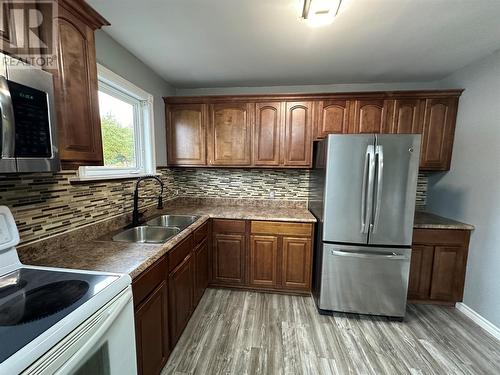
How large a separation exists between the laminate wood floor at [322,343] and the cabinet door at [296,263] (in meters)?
0.20

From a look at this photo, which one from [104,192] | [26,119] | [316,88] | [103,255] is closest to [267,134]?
[316,88]

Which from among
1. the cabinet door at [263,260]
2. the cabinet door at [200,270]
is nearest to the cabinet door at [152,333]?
the cabinet door at [200,270]

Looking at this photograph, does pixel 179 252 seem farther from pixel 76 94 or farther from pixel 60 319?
pixel 76 94

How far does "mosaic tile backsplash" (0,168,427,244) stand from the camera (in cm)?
120

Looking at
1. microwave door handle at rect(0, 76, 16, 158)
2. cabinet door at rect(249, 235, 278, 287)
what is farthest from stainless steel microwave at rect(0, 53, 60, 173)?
cabinet door at rect(249, 235, 278, 287)

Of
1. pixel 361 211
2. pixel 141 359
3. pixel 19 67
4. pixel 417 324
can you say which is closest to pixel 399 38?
pixel 361 211

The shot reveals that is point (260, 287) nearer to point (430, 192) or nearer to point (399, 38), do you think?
point (430, 192)

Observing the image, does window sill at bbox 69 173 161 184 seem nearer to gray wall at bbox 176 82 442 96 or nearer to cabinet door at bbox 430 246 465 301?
gray wall at bbox 176 82 442 96

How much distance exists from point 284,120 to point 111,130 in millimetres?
1790

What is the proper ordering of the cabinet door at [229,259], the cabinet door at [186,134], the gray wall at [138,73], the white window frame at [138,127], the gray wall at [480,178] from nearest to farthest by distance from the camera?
the gray wall at [138,73] → the white window frame at [138,127] → the gray wall at [480,178] → the cabinet door at [229,259] → the cabinet door at [186,134]

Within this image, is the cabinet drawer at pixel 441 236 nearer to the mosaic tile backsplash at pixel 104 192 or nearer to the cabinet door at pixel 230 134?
the mosaic tile backsplash at pixel 104 192

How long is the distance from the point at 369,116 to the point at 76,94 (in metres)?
2.64

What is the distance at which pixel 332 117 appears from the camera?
8.25ft

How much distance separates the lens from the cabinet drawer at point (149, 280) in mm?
1150
